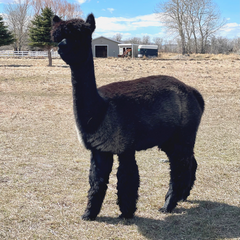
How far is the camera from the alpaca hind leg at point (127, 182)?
3.48 metres

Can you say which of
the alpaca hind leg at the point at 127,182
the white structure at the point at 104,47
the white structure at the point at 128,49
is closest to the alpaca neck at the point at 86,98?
the alpaca hind leg at the point at 127,182

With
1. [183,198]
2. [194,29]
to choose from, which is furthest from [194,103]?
[194,29]

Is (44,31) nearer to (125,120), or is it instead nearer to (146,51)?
(146,51)

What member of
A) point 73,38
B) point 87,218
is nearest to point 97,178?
point 87,218

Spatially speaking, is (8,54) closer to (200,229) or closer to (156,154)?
(156,154)

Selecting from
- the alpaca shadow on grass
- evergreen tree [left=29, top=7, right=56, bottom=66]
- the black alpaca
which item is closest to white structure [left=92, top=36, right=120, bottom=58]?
evergreen tree [left=29, top=7, right=56, bottom=66]

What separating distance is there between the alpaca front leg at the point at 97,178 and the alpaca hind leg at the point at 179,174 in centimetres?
91

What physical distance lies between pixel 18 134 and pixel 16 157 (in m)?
2.06

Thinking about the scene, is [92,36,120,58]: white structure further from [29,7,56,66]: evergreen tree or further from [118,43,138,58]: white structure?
[29,7,56,66]: evergreen tree

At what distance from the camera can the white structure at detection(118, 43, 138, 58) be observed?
40500 mm

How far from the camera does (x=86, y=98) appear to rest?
3191mm

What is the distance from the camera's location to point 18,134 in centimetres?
812

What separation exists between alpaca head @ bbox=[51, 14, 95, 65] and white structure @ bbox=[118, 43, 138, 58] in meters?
37.5

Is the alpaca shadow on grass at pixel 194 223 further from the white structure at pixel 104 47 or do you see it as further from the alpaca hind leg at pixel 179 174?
the white structure at pixel 104 47
